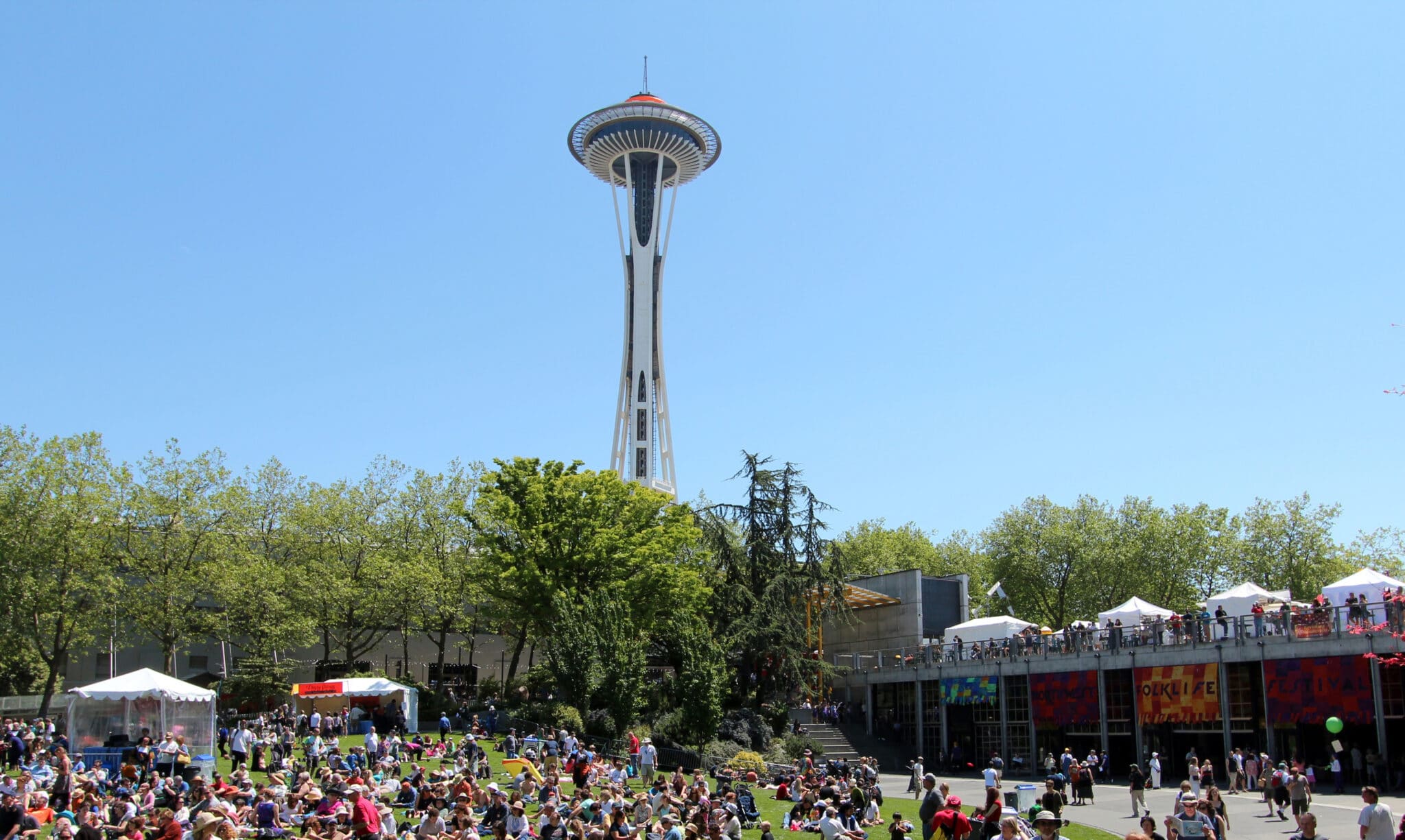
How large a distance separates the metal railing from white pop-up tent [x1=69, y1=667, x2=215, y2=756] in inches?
953

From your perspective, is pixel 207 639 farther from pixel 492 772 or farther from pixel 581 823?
pixel 581 823

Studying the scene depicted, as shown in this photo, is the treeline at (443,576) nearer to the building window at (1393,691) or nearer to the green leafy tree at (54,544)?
the green leafy tree at (54,544)

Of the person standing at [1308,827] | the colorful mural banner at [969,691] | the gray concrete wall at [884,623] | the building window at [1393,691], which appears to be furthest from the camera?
the gray concrete wall at [884,623]

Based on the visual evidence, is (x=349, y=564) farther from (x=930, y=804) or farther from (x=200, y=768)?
(x=930, y=804)

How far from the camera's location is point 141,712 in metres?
27.5

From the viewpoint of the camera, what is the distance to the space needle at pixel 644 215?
74.7 m

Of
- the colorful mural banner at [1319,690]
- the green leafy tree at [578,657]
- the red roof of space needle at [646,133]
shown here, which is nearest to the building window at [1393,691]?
the colorful mural banner at [1319,690]

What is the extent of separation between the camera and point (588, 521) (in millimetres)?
42125

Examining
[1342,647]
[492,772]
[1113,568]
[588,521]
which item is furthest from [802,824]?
[1113,568]

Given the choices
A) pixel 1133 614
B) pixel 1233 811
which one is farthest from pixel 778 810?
pixel 1133 614

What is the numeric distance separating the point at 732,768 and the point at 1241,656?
13577 millimetres

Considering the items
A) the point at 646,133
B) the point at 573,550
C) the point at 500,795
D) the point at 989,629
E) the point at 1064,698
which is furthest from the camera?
the point at 646,133

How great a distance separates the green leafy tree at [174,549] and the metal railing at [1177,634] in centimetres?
2575

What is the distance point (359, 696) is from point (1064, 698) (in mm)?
21607
